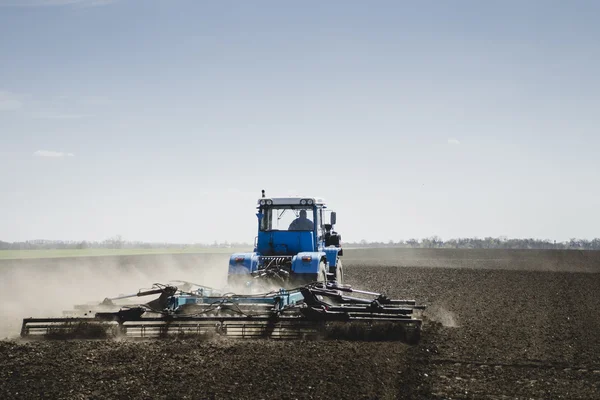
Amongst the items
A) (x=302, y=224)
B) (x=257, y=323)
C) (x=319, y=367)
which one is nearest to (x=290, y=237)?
(x=302, y=224)

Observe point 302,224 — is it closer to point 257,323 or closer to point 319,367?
point 257,323

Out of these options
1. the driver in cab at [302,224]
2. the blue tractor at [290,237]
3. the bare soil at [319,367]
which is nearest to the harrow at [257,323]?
the bare soil at [319,367]

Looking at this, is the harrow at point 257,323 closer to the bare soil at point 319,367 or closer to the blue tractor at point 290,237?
the bare soil at point 319,367

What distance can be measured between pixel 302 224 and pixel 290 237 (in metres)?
0.46

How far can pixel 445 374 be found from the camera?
9219 mm

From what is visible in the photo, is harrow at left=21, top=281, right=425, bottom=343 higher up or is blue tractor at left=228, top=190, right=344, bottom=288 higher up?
blue tractor at left=228, top=190, right=344, bottom=288

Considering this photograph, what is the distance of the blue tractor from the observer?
50.5ft

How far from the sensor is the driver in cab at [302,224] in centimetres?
1650

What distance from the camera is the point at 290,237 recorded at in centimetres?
1647

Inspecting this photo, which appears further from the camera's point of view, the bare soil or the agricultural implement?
the agricultural implement

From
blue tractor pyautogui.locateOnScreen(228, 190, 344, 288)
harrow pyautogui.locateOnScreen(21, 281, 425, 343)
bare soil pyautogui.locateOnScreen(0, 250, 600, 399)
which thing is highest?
blue tractor pyautogui.locateOnScreen(228, 190, 344, 288)

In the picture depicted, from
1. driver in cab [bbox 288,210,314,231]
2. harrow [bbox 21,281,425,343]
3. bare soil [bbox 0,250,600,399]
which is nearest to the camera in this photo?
bare soil [bbox 0,250,600,399]

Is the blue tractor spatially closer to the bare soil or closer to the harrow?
the harrow

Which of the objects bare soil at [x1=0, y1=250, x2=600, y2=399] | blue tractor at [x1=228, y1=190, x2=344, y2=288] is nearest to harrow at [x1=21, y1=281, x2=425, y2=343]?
bare soil at [x1=0, y1=250, x2=600, y2=399]
